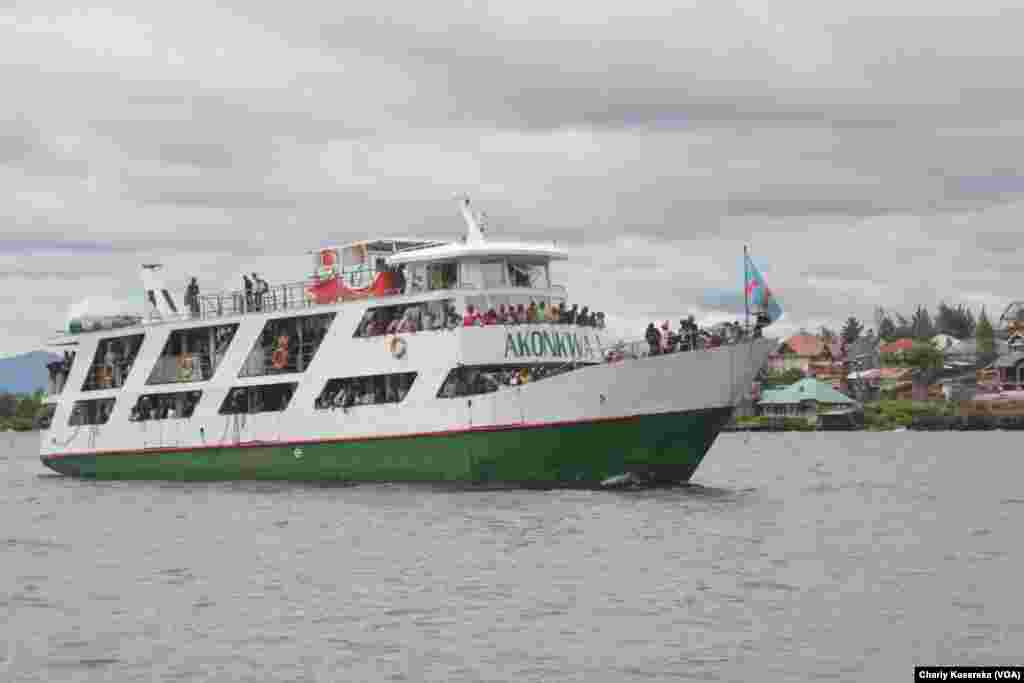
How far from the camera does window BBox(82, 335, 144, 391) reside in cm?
4753

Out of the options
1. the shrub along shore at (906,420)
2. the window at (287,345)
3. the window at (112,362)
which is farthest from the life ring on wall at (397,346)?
the shrub along shore at (906,420)

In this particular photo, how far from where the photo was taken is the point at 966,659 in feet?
63.0

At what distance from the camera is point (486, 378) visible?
37.4 metres

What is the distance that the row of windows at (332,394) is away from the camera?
37.6 m

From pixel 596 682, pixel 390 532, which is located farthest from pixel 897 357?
pixel 596 682

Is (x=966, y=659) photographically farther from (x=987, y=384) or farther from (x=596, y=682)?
(x=987, y=384)

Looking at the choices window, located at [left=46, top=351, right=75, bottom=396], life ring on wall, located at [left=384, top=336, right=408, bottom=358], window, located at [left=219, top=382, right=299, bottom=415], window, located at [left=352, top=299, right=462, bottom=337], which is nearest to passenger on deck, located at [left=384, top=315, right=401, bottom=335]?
window, located at [left=352, top=299, right=462, bottom=337]

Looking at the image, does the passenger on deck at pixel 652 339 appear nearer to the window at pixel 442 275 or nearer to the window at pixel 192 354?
the window at pixel 442 275

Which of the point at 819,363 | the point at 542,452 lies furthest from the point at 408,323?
the point at 819,363

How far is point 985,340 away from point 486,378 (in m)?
138

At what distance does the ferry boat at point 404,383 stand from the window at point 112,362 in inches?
2.3

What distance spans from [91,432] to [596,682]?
32.6 meters

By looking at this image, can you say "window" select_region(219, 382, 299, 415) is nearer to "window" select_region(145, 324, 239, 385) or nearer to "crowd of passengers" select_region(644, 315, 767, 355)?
"window" select_region(145, 324, 239, 385)

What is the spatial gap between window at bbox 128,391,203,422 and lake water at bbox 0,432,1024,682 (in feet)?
17.4
